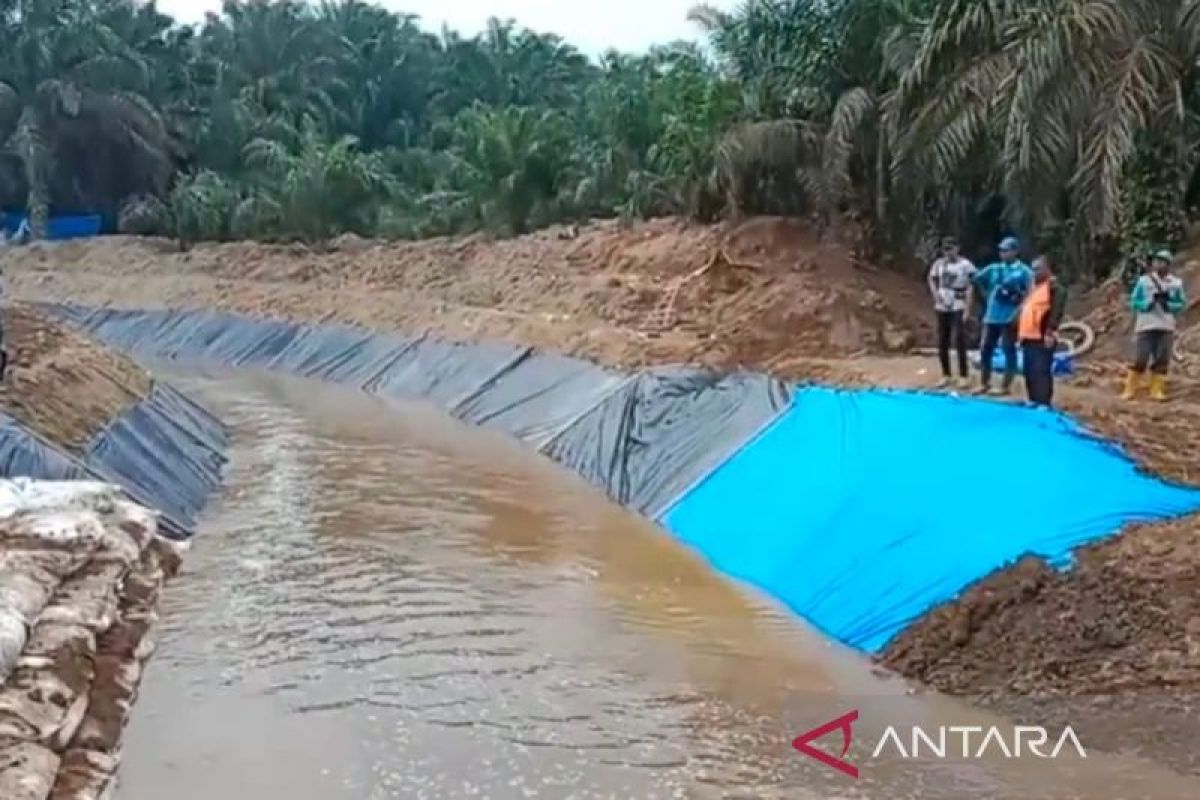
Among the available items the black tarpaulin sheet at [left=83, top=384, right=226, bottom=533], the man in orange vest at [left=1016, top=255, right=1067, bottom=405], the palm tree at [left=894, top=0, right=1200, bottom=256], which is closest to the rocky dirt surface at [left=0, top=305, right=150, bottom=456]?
the black tarpaulin sheet at [left=83, top=384, right=226, bottom=533]

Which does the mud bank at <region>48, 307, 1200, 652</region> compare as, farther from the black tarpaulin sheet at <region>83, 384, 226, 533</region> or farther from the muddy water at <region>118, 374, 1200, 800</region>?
the black tarpaulin sheet at <region>83, 384, 226, 533</region>

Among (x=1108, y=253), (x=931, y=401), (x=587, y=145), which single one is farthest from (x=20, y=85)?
(x=931, y=401)

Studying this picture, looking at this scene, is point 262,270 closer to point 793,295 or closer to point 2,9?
point 2,9

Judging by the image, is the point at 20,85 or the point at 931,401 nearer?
the point at 931,401

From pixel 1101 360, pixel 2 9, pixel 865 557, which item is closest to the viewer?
pixel 865 557

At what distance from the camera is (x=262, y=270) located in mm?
39219

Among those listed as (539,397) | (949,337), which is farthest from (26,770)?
(539,397)

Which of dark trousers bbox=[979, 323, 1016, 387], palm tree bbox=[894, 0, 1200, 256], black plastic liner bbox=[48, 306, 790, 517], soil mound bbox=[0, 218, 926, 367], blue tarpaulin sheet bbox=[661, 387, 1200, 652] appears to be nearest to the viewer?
blue tarpaulin sheet bbox=[661, 387, 1200, 652]

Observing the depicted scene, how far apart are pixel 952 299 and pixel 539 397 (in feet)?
29.9

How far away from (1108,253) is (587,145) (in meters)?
17.3

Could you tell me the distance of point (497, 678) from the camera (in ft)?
35.6

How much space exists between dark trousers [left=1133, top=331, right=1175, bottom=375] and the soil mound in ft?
22.2

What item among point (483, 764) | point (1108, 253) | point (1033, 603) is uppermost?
point (1108, 253)

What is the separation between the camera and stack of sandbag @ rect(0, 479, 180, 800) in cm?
622
